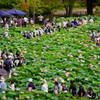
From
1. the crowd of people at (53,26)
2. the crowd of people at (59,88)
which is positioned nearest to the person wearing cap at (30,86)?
the crowd of people at (59,88)

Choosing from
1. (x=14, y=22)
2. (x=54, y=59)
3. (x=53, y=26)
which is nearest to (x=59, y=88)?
(x=54, y=59)

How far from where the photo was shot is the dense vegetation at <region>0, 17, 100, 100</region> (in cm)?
1810

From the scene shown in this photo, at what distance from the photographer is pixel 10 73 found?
20594 mm

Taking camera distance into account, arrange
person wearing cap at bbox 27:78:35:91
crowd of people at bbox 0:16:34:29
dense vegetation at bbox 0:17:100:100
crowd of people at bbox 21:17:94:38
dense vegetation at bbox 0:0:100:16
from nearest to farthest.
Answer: person wearing cap at bbox 27:78:35:91, dense vegetation at bbox 0:17:100:100, crowd of people at bbox 21:17:94:38, crowd of people at bbox 0:16:34:29, dense vegetation at bbox 0:0:100:16

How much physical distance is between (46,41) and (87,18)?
16296 mm

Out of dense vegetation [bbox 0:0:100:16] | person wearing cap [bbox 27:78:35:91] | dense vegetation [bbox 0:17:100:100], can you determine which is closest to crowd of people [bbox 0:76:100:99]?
person wearing cap [bbox 27:78:35:91]

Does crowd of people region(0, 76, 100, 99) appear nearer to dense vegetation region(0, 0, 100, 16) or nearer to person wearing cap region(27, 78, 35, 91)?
person wearing cap region(27, 78, 35, 91)

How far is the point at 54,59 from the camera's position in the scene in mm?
24344

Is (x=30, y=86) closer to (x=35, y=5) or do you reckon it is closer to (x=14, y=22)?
(x=14, y=22)

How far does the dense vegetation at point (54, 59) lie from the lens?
1810 centimetres

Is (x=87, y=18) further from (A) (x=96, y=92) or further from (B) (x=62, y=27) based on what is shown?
(A) (x=96, y=92)

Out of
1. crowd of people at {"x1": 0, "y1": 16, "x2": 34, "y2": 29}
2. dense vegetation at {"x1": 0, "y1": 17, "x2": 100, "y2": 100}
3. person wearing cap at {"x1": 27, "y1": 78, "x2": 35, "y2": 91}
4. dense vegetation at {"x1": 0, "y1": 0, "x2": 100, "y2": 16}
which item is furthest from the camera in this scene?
dense vegetation at {"x1": 0, "y1": 0, "x2": 100, "y2": 16}

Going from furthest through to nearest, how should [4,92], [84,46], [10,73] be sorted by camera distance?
1. [84,46]
2. [10,73]
3. [4,92]

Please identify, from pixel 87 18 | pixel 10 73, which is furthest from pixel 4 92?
pixel 87 18
